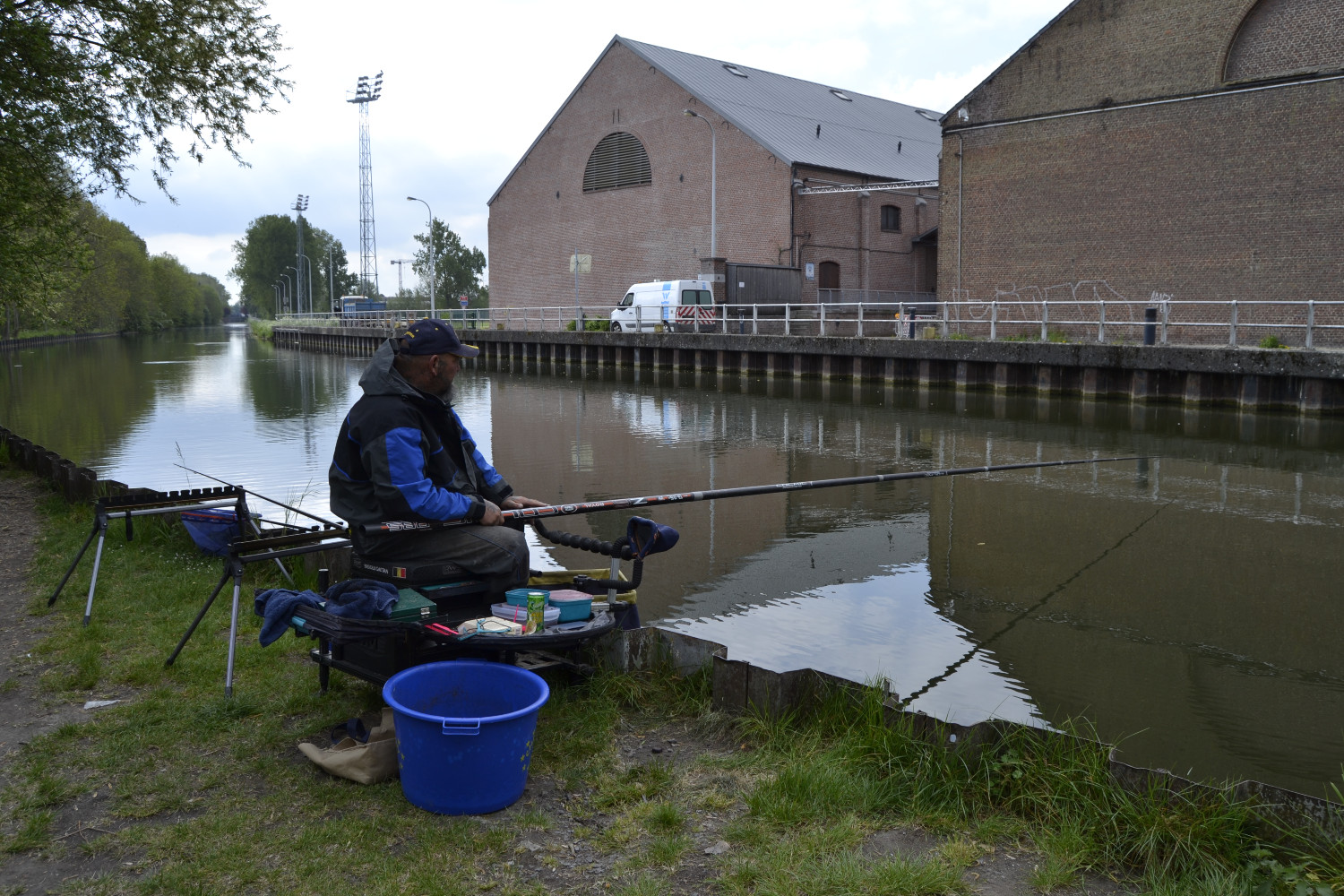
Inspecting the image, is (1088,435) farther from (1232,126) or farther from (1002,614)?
(1232,126)

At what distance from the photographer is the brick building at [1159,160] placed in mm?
22297

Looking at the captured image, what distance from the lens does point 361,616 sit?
4184 mm

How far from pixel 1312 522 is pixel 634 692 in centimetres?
808

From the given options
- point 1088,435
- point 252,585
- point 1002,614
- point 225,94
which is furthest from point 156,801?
point 1088,435

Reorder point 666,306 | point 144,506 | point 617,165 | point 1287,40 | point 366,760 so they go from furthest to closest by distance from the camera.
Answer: point 617,165, point 666,306, point 1287,40, point 144,506, point 366,760

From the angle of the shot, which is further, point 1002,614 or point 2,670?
point 1002,614

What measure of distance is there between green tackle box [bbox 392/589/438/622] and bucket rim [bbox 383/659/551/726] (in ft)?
0.64

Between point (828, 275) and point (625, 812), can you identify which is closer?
point (625, 812)

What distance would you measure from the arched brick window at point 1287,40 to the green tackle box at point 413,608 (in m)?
24.2

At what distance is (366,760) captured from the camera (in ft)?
12.5

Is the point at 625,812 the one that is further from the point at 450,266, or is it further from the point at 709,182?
the point at 450,266

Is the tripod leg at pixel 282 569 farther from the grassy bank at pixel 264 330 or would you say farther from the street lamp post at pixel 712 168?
the grassy bank at pixel 264 330

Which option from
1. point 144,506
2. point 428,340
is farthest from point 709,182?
point 428,340

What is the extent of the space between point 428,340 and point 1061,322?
21057 millimetres
